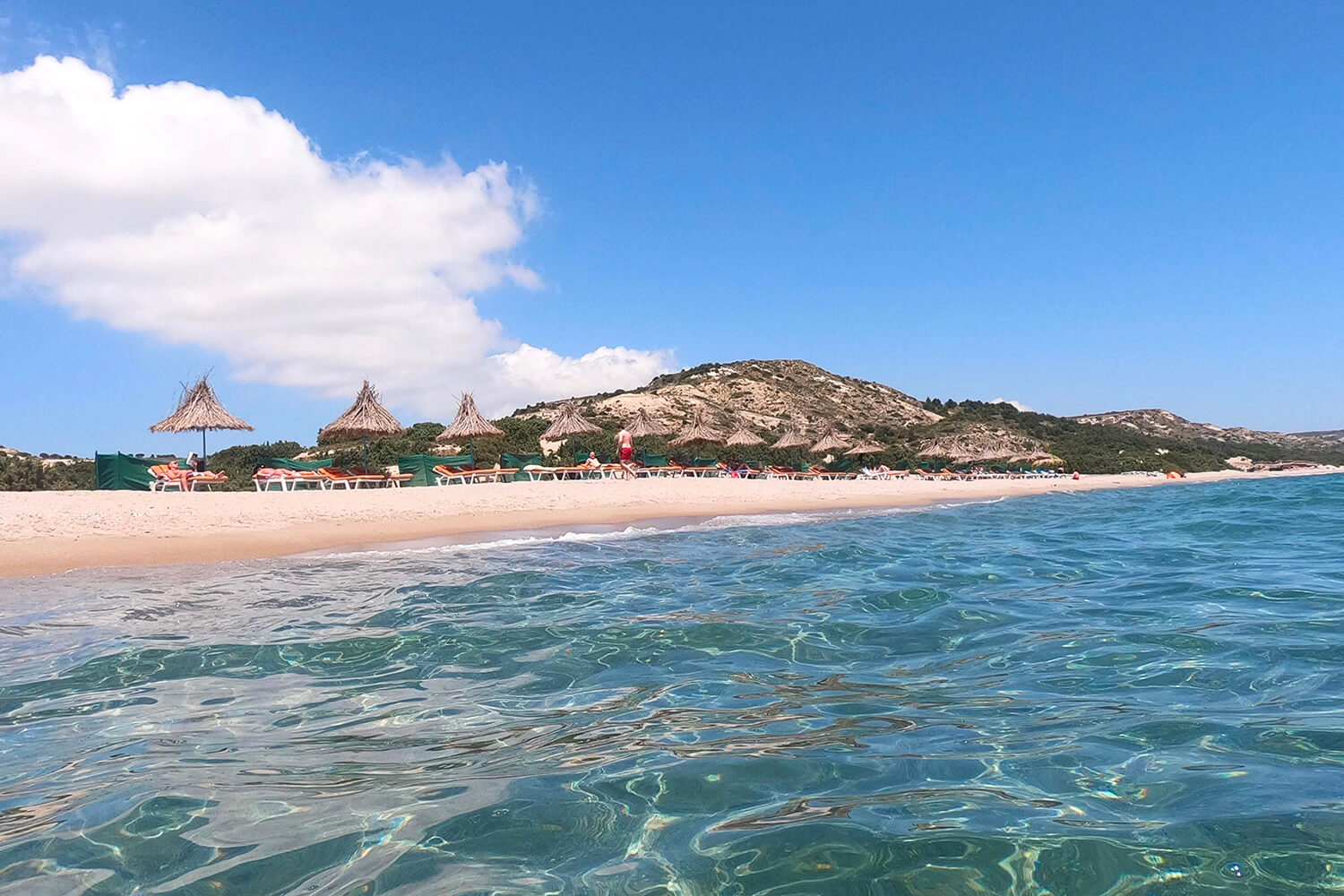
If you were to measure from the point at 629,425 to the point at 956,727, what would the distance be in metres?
32.3

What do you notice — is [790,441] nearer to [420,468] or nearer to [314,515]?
[420,468]

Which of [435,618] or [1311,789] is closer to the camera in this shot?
[1311,789]

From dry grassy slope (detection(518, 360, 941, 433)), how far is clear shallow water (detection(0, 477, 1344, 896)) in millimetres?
50127

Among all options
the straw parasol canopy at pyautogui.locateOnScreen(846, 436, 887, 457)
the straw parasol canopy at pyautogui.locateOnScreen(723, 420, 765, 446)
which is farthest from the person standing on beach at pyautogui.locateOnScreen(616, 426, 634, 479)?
the straw parasol canopy at pyautogui.locateOnScreen(846, 436, 887, 457)

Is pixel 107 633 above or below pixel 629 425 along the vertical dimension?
below

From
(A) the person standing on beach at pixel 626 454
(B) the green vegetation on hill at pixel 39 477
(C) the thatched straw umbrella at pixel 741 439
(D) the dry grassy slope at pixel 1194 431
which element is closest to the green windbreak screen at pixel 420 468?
(A) the person standing on beach at pixel 626 454

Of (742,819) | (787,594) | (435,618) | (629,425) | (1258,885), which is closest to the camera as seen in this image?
(1258,885)

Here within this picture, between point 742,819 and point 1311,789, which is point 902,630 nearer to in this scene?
point 1311,789

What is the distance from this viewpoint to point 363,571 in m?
7.66

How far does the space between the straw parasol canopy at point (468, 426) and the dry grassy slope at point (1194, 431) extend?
80102mm

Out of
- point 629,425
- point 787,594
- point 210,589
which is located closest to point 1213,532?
point 787,594

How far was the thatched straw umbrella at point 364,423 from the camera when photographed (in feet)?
71.0

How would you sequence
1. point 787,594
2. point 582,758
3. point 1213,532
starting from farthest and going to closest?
point 1213,532
point 787,594
point 582,758

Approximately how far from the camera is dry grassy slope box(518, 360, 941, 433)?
61781mm
